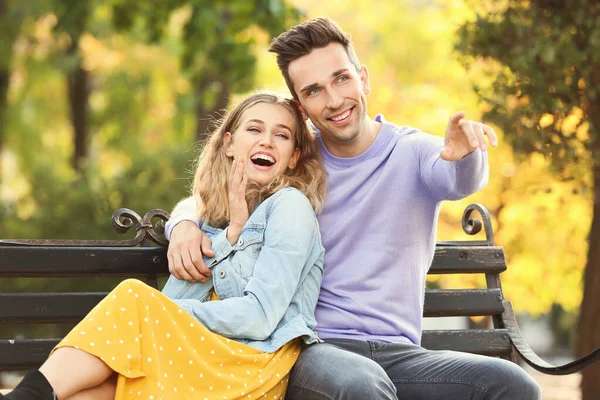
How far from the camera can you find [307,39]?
145 inches

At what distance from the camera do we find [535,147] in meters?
6.01

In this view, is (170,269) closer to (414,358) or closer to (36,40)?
(414,358)

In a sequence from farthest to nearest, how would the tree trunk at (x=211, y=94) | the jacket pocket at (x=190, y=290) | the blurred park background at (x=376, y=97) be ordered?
1. the tree trunk at (x=211, y=94)
2. the blurred park background at (x=376, y=97)
3. the jacket pocket at (x=190, y=290)

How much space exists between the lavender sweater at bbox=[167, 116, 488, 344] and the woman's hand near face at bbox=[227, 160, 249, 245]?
25cm

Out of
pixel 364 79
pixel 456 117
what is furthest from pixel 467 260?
pixel 456 117

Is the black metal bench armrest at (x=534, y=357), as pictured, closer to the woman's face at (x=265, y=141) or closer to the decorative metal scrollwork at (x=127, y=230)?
the woman's face at (x=265, y=141)

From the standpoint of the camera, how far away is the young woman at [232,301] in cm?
282

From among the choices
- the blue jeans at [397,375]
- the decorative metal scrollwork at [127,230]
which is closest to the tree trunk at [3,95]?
the decorative metal scrollwork at [127,230]

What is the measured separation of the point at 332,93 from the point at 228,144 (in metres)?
0.51

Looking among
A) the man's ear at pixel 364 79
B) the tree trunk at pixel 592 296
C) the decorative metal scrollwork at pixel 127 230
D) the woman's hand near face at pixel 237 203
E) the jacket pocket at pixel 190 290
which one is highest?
the man's ear at pixel 364 79

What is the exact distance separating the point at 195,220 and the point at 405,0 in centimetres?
1008

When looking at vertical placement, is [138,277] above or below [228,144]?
below

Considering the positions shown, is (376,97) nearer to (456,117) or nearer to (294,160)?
(294,160)

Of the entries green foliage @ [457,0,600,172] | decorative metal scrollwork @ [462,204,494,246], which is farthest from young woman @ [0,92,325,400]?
green foliage @ [457,0,600,172]
